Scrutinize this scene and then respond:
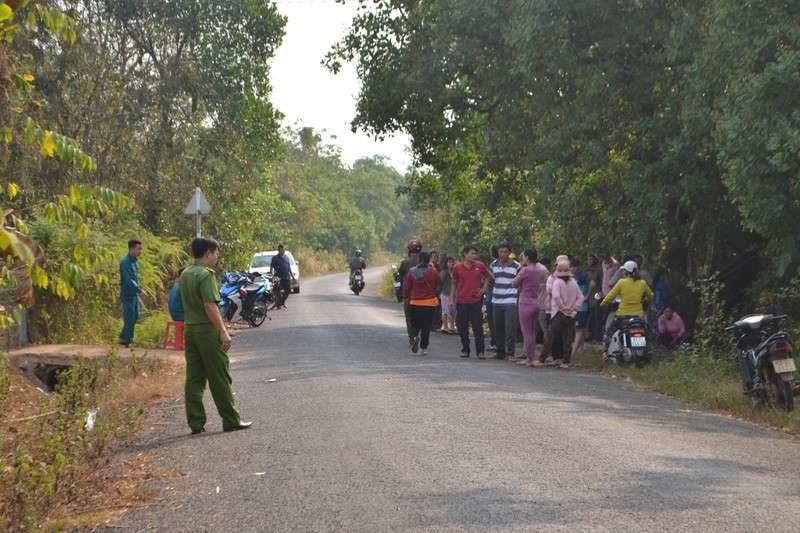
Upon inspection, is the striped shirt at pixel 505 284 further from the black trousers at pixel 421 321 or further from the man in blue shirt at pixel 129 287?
the man in blue shirt at pixel 129 287

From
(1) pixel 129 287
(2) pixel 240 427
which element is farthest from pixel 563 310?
(2) pixel 240 427

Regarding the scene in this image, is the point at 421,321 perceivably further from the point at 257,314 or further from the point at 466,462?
the point at 466,462

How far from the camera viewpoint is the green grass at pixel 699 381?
1038 cm

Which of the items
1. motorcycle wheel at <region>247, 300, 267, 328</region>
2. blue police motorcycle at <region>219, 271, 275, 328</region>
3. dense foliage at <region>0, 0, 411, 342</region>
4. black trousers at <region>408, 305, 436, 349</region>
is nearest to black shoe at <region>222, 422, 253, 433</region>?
black trousers at <region>408, 305, 436, 349</region>

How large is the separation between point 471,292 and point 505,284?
Result: 2.12ft

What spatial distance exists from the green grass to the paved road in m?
0.38

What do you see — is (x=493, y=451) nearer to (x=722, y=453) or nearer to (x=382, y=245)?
(x=722, y=453)

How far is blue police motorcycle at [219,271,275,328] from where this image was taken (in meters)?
22.6

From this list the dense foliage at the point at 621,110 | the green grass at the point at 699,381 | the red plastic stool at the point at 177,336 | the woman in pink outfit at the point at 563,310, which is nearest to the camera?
the green grass at the point at 699,381

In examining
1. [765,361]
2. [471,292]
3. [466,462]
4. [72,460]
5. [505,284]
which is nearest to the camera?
[72,460]

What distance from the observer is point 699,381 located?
13.1 m

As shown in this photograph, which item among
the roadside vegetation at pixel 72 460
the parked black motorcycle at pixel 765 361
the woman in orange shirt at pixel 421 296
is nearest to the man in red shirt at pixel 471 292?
the woman in orange shirt at pixel 421 296

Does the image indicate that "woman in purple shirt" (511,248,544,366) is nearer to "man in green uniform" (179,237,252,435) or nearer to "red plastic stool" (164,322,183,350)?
"red plastic stool" (164,322,183,350)

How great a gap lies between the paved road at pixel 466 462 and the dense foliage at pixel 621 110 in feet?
13.1
